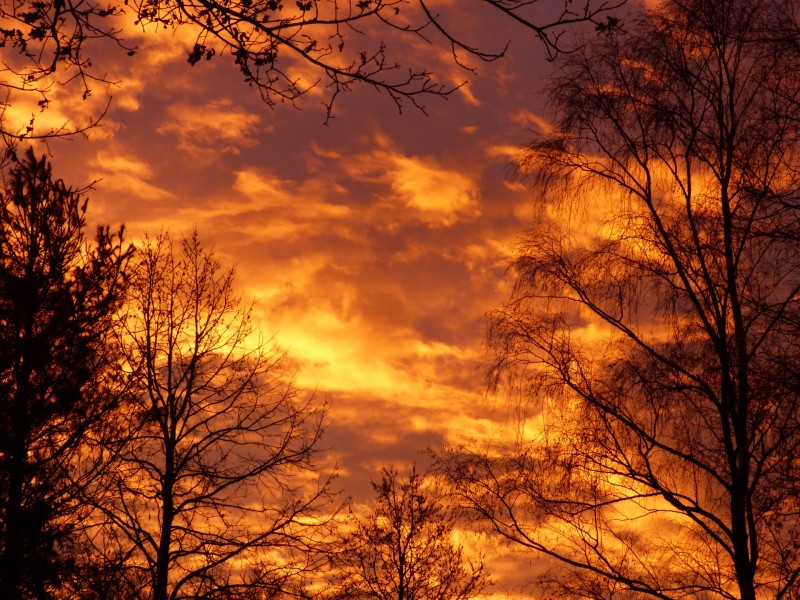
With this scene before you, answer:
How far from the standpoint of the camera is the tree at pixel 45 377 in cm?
1113

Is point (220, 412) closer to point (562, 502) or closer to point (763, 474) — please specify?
point (562, 502)

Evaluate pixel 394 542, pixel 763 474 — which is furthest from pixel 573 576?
pixel 394 542

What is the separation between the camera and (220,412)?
14945mm

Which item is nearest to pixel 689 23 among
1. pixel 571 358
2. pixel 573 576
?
pixel 571 358

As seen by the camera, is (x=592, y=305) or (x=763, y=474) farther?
(x=592, y=305)

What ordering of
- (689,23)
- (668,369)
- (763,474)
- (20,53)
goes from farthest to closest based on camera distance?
(689,23) → (668,369) → (763,474) → (20,53)

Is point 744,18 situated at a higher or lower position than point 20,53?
higher

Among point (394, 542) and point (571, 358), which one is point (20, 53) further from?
point (394, 542)

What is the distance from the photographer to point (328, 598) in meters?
14.4

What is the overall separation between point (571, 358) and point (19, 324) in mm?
7607

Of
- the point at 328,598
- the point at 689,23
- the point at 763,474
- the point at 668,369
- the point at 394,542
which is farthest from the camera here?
the point at 394,542

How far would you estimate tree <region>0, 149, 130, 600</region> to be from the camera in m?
11.1

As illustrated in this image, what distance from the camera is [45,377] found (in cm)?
1209

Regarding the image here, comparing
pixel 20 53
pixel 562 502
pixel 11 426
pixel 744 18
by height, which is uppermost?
pixel 744 18
